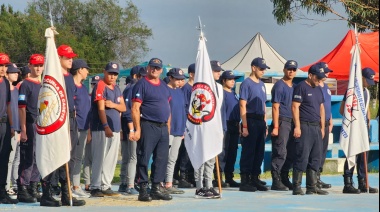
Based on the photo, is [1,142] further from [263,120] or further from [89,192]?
[263,120]

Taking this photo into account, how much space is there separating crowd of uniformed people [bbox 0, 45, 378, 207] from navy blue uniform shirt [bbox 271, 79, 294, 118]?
2 cm

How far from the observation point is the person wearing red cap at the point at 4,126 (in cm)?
1380

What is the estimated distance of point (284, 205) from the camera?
1410 centimetres

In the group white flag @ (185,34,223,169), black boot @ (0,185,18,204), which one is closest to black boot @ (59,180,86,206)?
black boot @ (0,185,18,204)

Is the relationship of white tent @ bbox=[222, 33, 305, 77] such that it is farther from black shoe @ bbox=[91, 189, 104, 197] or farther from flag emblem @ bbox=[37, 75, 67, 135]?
flag emblem @ bbox=[37, 75, 67, 135]

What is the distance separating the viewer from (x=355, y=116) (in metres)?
16.5

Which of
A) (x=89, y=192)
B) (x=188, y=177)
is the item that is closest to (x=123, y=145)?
(x=89, y=192)

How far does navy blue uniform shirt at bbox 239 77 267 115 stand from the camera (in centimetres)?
1659

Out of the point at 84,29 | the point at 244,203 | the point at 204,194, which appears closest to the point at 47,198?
the point at 204,194

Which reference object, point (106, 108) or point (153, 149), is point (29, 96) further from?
point (153, 149)

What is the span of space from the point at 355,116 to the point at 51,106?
5492mm

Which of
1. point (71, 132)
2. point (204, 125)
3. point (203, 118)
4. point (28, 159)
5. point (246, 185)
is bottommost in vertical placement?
point (246, 185)

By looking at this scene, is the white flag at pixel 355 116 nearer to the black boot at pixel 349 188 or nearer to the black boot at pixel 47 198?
the black boot at pixel 349 188

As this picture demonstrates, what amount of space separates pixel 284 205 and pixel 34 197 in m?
3.51
